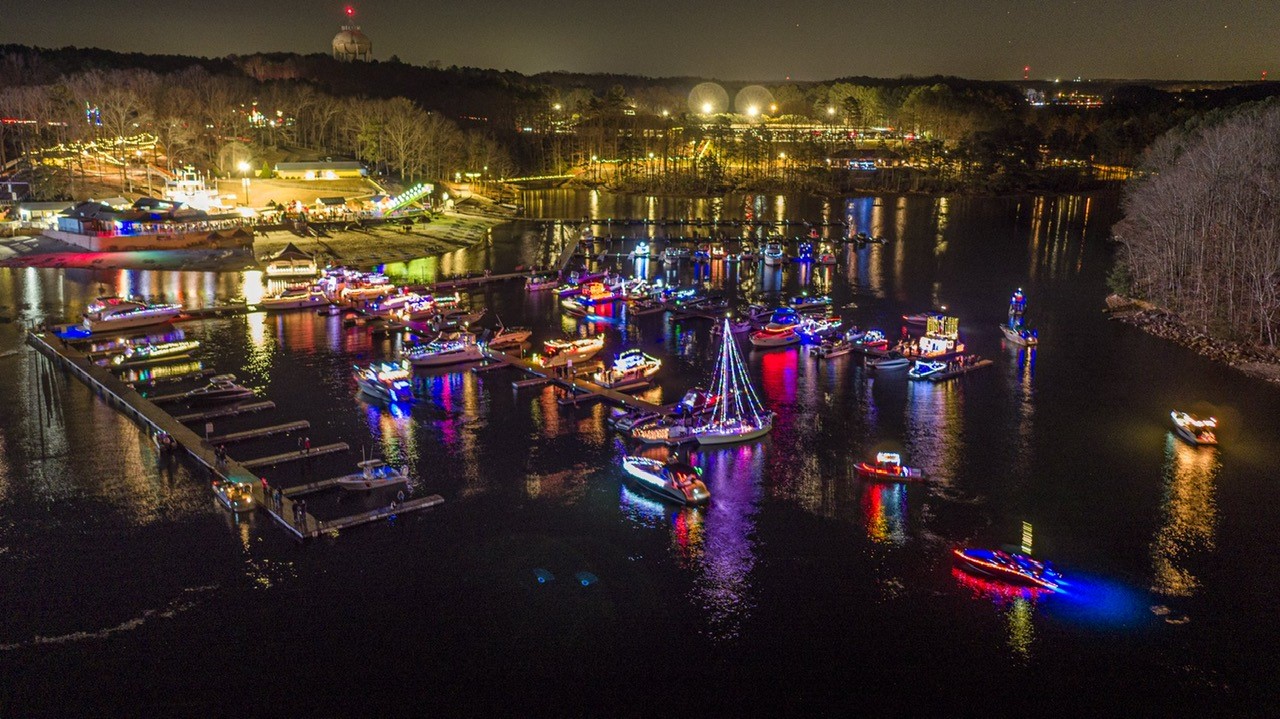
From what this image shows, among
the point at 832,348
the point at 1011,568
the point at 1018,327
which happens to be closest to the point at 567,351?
the point at 832,348

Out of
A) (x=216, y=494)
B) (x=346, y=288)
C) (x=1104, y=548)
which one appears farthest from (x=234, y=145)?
(x=1104, y=548)

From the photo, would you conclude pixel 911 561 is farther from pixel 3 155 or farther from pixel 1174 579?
pixel 3 155

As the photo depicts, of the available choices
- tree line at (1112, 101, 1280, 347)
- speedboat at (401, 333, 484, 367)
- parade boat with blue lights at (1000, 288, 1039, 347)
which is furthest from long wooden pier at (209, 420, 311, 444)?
tree line at (1112, 101, 1280, 347)

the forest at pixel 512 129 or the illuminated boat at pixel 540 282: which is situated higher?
the forest at pixel 512 129

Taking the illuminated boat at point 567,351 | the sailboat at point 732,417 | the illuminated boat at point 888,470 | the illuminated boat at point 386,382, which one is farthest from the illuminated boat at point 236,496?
the illuminated boat at point 888,470

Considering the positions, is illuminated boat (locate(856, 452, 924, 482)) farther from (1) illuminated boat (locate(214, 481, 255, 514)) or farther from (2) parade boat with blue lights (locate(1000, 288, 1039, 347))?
(2) parade boat with blue lights (locate(1000, 288, 1039, 347))

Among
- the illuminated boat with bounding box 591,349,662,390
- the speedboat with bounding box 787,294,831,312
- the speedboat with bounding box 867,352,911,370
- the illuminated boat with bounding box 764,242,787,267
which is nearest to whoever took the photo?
the illuminated boat with bounding box 591,349,662,390

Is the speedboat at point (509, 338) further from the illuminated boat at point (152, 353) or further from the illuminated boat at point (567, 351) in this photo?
the illuminated boat at point (152, 353)
